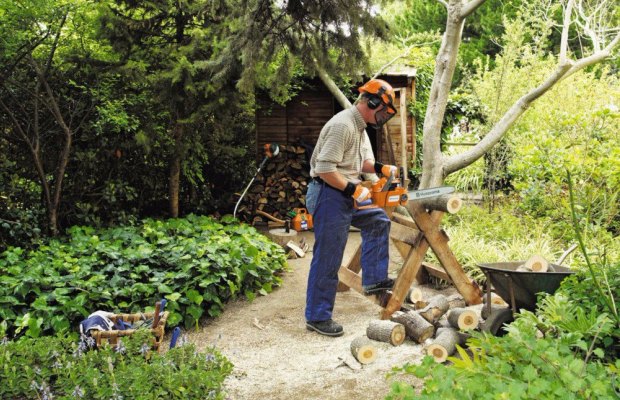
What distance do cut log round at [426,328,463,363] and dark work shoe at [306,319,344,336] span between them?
832 mm

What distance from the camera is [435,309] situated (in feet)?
16.0

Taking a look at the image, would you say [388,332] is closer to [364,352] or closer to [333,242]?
[364,352]

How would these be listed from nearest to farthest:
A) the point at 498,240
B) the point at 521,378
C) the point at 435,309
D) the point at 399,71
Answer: the point at 521,378, the point at 435,309, the point at 498,240, the point at 399,71

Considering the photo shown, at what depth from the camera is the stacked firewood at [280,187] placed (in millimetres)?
10159

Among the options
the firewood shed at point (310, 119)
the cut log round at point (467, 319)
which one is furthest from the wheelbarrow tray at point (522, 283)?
the firewood shed at point (310, 119)

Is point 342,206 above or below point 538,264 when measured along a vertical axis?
above

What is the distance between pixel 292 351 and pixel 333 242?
0.92 m

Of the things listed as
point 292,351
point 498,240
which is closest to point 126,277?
point 292,351

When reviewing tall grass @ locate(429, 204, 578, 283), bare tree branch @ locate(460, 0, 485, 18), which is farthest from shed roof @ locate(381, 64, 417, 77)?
tall grass @ locate(429, 204, 578, 283)

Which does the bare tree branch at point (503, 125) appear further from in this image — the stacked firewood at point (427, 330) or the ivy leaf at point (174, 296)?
the ivy leaf at point (174, 296)

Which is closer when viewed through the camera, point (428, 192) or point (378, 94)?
point (378, 94)

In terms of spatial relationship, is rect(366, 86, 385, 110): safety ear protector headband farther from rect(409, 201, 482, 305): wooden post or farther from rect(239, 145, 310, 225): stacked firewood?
rect(239, 145, 310, 225): stacked firewood

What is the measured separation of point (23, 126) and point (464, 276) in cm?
527

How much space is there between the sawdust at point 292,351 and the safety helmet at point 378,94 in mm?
1873
